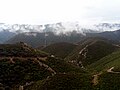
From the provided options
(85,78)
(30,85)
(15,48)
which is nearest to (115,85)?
(85,78)

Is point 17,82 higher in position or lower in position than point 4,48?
lower

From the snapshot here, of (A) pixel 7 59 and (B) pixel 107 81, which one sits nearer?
(B) pixel 107 81

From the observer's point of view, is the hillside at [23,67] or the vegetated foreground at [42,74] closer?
the vegetated foreground at [42,74]

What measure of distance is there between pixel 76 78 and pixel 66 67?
37.3 meters

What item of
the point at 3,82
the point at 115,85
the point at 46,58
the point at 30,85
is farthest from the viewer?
the point at 46,58

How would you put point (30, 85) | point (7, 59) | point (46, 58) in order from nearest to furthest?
1. point (30, 85)
2. point (7, 59)
3. point (46, 58)

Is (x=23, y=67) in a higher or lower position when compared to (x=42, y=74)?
higher

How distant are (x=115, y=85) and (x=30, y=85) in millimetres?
31064

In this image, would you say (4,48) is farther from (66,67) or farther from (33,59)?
(66,67)

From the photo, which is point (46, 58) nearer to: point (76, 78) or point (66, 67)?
point (66, 67)

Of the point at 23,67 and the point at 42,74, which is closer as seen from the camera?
the point at 42,74

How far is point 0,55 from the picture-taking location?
440 ft

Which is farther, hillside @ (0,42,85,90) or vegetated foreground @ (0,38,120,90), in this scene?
hillside @ (0,42,85,90)

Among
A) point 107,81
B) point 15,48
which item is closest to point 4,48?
point 15,48
